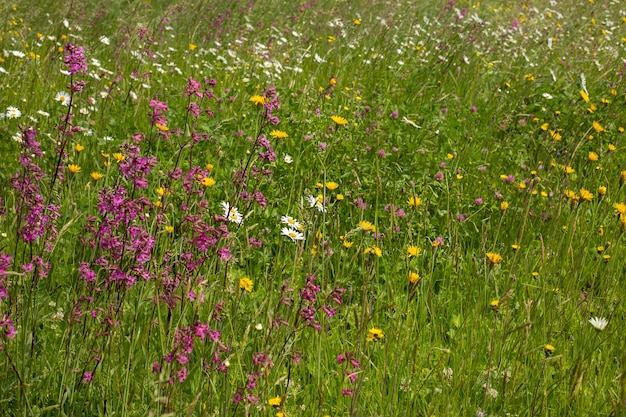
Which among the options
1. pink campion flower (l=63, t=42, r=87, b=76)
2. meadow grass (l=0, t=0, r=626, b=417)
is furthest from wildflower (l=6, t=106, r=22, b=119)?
pink campion flower (l=63, t=42, r=87, b=76)

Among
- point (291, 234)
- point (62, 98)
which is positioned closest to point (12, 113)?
point (62, 98)

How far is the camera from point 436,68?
5.07 meters

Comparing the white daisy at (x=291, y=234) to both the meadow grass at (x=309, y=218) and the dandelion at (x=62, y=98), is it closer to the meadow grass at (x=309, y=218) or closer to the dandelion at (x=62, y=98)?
the meadow grass at (x=309, y=218)

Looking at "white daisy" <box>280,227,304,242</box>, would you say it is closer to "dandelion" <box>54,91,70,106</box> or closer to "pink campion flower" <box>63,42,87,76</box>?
"pink campion flower" <box>63,42,87,76</box>

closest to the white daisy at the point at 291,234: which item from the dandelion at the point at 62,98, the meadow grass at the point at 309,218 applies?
the meadow grass at the point at 309,218

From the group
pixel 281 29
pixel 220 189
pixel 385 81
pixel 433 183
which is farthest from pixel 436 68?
pixel 220 189

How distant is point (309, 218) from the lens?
2.20 metres

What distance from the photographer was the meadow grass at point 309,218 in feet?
5.43

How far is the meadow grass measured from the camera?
1654 mm

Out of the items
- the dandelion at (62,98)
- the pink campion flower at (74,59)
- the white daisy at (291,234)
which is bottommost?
the white daisy at (291,234)

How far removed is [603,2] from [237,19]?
4.65 meters

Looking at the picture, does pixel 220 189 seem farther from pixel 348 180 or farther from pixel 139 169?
pixel 139 169

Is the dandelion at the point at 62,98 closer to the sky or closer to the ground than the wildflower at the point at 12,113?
closer to the sky

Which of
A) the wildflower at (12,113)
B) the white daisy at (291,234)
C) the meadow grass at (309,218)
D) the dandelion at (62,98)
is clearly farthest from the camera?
the dandelion at (62,98)
